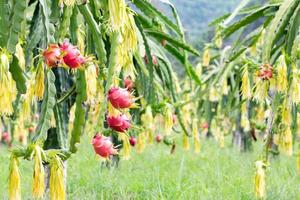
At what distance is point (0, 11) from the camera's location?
149 cm

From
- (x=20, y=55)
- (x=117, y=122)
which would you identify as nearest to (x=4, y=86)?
(x=117, y=122)

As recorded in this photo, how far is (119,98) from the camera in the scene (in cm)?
149

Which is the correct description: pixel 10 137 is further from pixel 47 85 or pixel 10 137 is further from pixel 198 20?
pixel 198 20

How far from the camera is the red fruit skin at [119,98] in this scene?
1.49m

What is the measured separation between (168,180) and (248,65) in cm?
137

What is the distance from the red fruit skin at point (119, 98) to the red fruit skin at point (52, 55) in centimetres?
21

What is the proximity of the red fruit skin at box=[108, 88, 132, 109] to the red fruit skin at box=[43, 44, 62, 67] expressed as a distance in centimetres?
21

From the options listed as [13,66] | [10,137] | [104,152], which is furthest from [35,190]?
[10,137]

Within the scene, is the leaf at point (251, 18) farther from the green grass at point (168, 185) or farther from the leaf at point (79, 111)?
the leaf at point (79, 111)

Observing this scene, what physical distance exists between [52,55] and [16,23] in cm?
21

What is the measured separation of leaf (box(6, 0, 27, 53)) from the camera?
4.72ft

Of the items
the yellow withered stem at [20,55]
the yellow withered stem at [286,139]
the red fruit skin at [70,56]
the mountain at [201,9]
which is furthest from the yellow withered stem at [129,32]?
the mountain at [201,9]

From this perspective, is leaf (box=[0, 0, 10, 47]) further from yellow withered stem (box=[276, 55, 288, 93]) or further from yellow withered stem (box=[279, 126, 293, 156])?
Result: yellow withered stem (box=[279, 126, 293, 156])

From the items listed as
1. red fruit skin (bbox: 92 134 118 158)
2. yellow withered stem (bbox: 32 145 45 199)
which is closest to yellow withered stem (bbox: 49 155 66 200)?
yellow withered stem (bbox: 32 145 45 199)
